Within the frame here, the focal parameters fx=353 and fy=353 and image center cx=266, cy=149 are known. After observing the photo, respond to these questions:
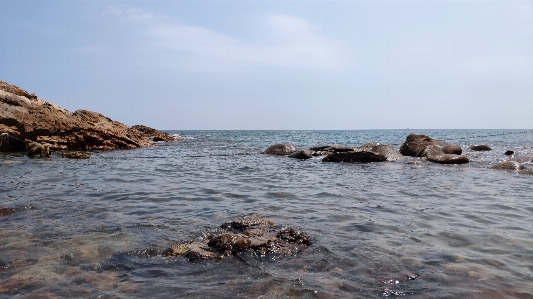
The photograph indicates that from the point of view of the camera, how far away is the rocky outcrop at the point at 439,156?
47.5ft

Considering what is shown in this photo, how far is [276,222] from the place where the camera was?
547cm

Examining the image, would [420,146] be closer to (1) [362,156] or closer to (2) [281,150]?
(1) [362,156]

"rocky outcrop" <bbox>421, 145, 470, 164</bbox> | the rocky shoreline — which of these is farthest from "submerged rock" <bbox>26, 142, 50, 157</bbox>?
"rocky outcrop" <bbox>421, 145, 470, 164</bbox>

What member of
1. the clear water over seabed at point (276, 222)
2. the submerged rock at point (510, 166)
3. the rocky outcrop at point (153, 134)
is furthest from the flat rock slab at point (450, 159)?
the rocky outcrop at point (153, 134)

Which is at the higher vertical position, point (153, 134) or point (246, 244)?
point (153, 134)

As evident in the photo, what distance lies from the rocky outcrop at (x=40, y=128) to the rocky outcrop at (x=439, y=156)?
1780 centimetres

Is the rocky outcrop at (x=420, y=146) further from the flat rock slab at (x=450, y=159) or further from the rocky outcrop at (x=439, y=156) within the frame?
the flat rock slab at (x=450, y=159)

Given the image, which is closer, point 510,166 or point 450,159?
point 510,166

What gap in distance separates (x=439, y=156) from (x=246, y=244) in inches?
522

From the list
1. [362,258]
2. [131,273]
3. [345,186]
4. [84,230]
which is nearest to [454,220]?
[362,258]

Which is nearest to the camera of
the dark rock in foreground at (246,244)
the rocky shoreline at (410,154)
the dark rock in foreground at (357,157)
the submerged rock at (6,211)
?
the dark rock in foreground at (246,244)

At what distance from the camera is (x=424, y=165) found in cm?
1384

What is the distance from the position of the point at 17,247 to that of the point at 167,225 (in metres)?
1.82

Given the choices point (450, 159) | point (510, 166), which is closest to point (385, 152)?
point (450, 159)
